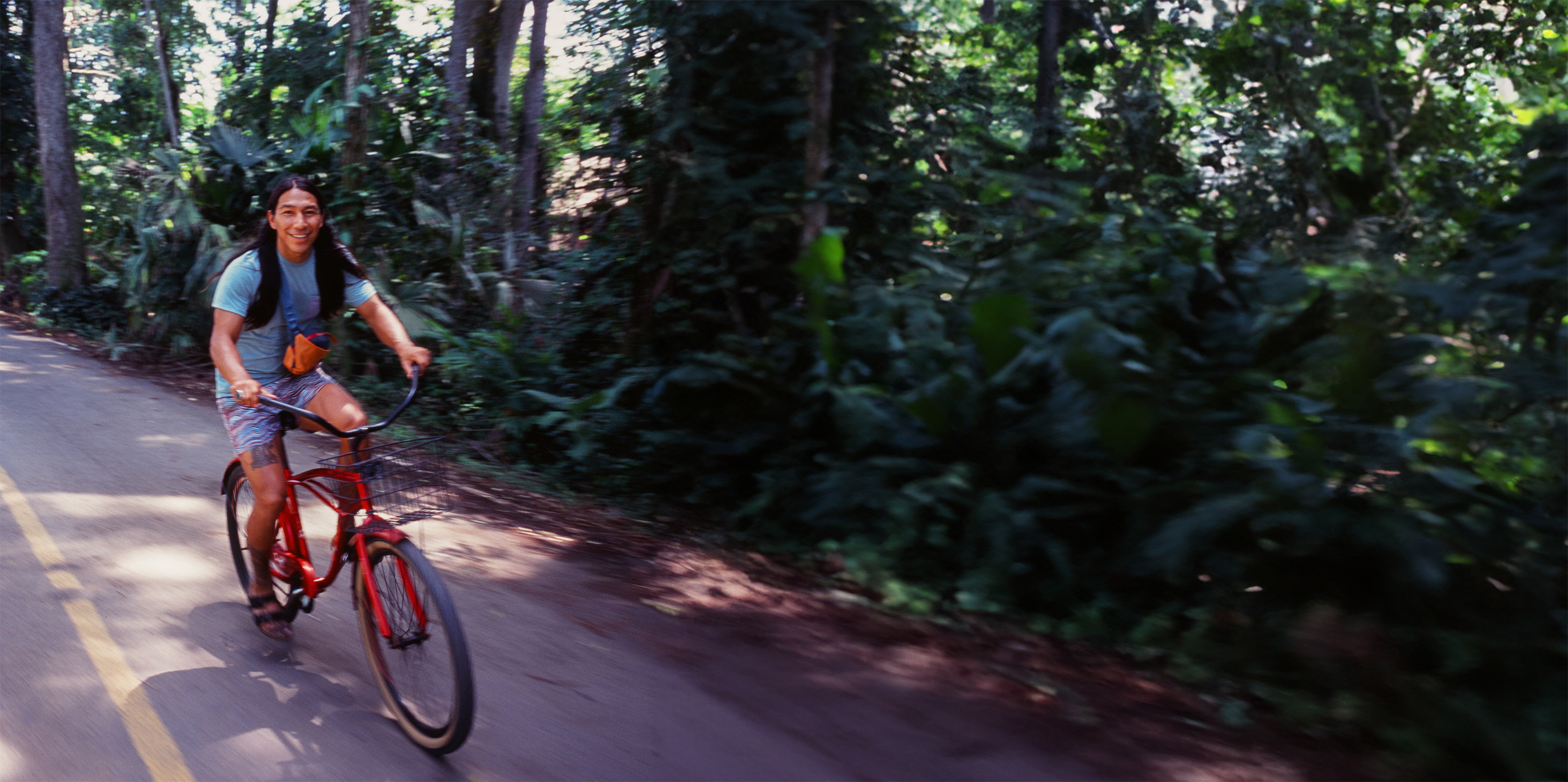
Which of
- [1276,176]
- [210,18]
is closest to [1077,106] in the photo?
[1276,176]

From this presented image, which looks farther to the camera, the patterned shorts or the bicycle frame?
the patterned shorts

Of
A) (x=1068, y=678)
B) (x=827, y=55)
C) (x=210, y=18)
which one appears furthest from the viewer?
(x=210, y=18)

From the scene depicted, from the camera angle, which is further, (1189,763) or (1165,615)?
(1165,615)

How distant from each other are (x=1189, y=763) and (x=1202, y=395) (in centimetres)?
241

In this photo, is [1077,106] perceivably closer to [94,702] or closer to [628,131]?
[628,131]

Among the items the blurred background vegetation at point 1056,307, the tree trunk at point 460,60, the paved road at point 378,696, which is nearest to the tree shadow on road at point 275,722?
the paved road at point 378,696

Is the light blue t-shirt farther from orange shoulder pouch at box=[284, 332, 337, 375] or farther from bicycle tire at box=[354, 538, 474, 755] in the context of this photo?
bicycle tire at box=[354, 538, 474, 755]

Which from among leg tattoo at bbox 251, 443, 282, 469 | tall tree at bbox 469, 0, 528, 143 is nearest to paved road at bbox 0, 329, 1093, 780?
leg tattoo at bbox 251, 443, 282, 469

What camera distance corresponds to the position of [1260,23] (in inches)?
355

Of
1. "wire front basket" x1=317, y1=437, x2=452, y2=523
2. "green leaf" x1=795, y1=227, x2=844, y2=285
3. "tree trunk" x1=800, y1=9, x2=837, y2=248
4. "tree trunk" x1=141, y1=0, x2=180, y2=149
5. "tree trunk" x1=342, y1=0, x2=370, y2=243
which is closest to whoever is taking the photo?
"wire front basket" x1=317, y1=437, x2=452, y2=523

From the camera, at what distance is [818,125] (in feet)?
27.3

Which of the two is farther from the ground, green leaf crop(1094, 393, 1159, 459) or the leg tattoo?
green leaf crop(1094, 393, 1159, 459)

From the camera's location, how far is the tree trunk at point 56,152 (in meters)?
19.1

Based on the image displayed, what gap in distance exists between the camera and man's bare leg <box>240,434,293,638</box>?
14.4 ft
